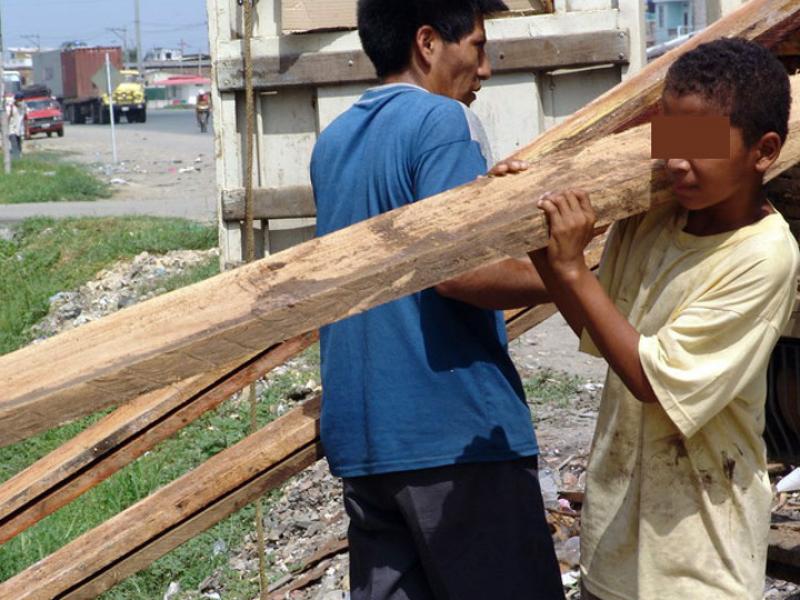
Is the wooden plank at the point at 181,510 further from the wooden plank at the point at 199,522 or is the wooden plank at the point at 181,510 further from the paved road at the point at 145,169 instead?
the paved road at the point at 145,169

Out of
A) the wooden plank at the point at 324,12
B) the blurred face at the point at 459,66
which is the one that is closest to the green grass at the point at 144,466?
the wooden plank at the point at 324,12

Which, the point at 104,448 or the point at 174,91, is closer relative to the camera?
the point at 104,448

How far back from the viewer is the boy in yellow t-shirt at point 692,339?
6.38ft

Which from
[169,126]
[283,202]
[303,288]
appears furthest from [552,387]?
[169,126]

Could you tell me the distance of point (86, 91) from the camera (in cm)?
5856

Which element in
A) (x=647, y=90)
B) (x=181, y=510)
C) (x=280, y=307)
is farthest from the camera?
(x=181, y=510)

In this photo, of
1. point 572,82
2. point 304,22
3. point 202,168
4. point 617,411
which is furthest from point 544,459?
point 202,168

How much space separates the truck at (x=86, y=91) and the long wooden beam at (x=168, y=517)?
53.8 meters

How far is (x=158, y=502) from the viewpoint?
108 inches

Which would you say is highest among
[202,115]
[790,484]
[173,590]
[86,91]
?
[86,91]

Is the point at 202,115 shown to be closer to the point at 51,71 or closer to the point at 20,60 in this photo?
the point at 51,71

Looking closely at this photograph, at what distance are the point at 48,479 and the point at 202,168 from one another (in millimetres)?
25188

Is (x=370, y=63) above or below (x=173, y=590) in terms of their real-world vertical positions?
above

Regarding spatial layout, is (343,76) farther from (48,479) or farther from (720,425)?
(720,425)
